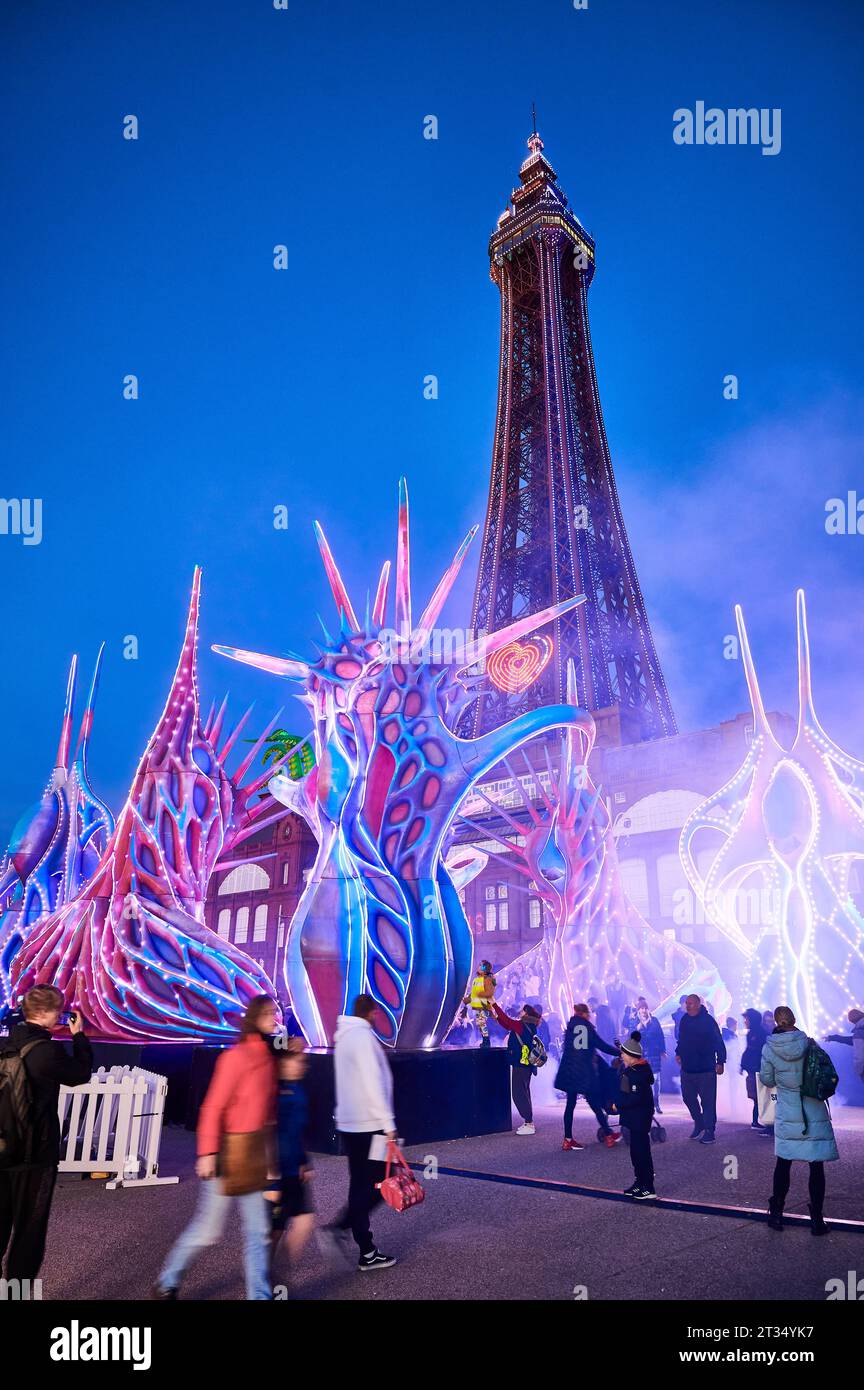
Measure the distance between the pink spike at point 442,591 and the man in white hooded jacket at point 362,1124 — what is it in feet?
31.3

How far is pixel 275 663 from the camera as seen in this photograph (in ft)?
51.9

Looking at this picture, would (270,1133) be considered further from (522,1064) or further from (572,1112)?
(522,1064)

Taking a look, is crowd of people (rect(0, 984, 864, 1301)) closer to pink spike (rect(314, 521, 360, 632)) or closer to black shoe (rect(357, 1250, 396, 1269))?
black shoe (rect(357, 1250, 396, 1269))

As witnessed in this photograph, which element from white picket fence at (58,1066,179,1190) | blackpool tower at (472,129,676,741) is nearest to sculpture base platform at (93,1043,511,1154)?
white picket fence at (58,1066,179,1190)

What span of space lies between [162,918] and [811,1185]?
1061 cm

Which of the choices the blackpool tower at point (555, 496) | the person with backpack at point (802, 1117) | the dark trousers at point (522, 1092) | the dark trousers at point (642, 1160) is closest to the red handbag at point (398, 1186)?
the dark trousers at point (642, 1160)

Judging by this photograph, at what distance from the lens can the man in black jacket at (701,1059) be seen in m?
11.5

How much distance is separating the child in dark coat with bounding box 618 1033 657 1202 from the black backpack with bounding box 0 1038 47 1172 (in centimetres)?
503

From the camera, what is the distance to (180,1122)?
44.6 feet

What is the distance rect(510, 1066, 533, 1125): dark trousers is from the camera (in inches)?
501

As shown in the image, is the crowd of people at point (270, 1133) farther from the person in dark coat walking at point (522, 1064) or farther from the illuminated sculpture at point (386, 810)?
the illuminated sculpture at point (386, 810)

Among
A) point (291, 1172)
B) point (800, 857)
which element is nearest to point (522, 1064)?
point (291, 1172)

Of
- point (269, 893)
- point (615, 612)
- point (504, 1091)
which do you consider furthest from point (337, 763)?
point (615, 612)
